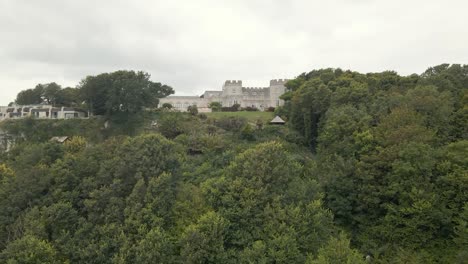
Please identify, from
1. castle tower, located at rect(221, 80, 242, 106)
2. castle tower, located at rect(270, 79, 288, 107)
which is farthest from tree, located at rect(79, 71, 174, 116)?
castle tower, located at rect(270, 79, 288, 107)

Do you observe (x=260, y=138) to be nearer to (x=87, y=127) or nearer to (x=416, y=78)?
(x=416, y=78)

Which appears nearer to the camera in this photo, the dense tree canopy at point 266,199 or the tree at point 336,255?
the tree at point 336,255

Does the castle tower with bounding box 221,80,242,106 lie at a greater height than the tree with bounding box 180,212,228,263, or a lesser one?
greater

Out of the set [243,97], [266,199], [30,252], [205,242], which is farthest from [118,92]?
[205,242]

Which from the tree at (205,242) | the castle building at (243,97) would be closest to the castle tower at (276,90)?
the castle building at (243,97)

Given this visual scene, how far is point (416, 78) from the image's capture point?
3350cm

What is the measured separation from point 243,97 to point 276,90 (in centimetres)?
551

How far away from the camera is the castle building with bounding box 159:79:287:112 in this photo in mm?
59656

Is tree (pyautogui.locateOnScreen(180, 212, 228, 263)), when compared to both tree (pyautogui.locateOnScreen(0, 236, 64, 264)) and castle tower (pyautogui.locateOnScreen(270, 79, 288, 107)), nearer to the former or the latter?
tree (pyautogui.locateOnScreen(0, 236, 64, 264))

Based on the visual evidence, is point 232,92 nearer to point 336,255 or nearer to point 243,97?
point 243,97

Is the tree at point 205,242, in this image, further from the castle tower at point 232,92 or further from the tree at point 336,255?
the castle tower at point 232,92

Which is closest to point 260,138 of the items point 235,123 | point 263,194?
point 235,123

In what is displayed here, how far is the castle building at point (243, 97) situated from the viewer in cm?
5966

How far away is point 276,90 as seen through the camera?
195 ft
